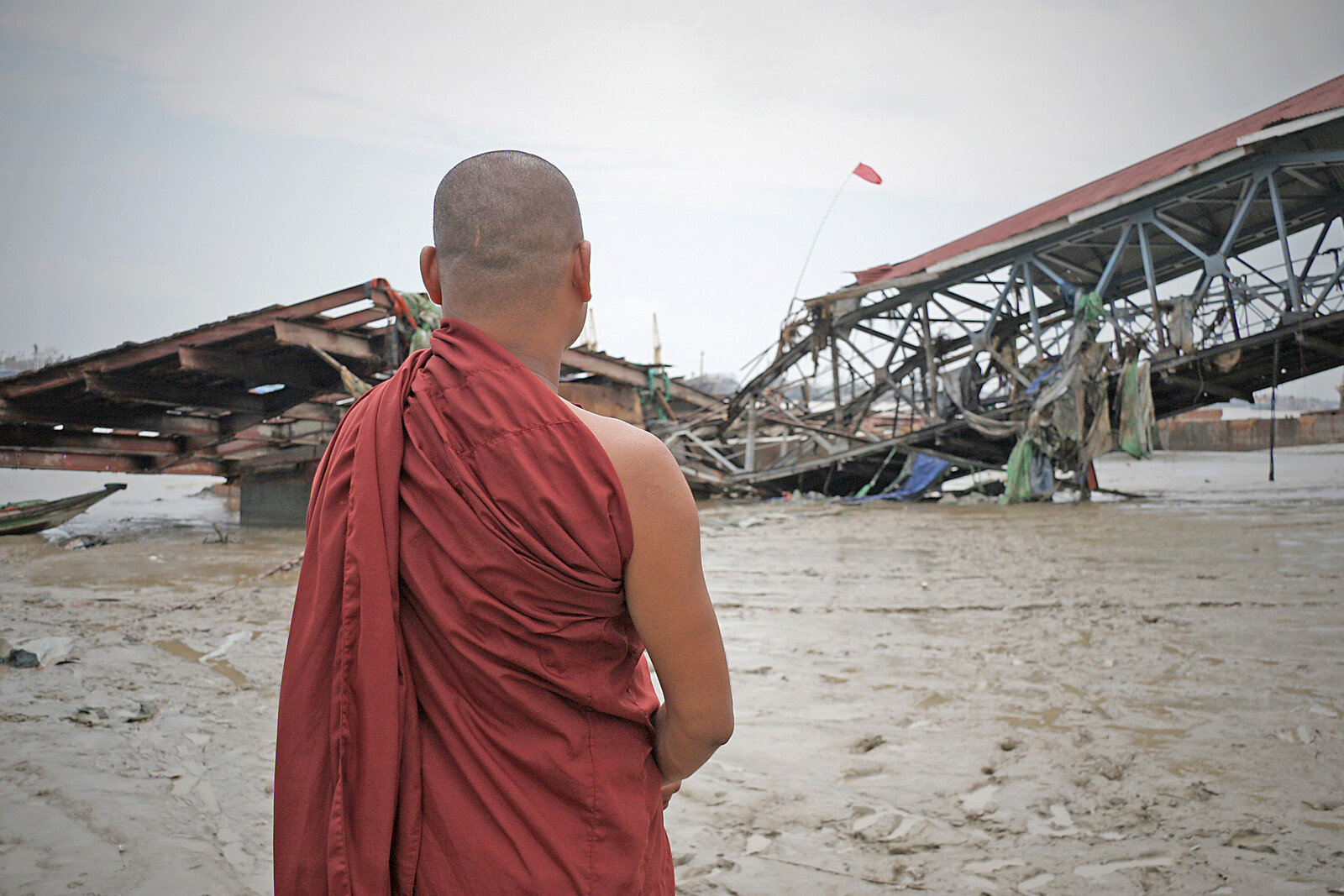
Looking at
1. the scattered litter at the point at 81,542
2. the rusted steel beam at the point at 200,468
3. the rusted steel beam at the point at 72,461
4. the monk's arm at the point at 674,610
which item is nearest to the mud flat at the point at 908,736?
the monk's arm at the point at 674,610

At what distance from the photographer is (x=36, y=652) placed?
440 centimetres

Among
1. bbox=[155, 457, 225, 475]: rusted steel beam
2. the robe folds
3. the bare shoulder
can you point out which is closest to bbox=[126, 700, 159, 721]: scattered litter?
the robe folds

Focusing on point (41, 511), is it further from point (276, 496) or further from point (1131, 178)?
point (1131, 178)

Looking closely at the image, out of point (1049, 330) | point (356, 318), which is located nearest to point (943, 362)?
point (1049, 330)

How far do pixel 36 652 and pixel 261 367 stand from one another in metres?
6.81

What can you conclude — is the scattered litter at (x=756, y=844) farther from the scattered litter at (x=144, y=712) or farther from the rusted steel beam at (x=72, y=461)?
the rusted steel beam at (x=72, y=461)

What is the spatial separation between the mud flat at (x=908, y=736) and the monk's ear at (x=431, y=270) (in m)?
1.84

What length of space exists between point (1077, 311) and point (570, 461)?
531 inches

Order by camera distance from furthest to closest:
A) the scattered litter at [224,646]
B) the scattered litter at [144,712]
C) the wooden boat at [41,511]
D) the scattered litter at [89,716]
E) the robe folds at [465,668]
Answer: the wooden boat at [41,511] < the scattered litter at [224,646] < the scattered litter at [144,712] < the scattered litter at [89,716] < the robe folds at [465,668]

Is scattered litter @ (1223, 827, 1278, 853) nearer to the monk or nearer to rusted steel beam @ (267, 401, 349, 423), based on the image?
the monk

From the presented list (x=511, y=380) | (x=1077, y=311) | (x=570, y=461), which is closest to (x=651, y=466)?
(x=570, y=461)

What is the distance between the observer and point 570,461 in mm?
1159

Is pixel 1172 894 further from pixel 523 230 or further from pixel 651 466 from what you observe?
pixel 523 230

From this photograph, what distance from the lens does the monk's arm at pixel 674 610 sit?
1211 mm
